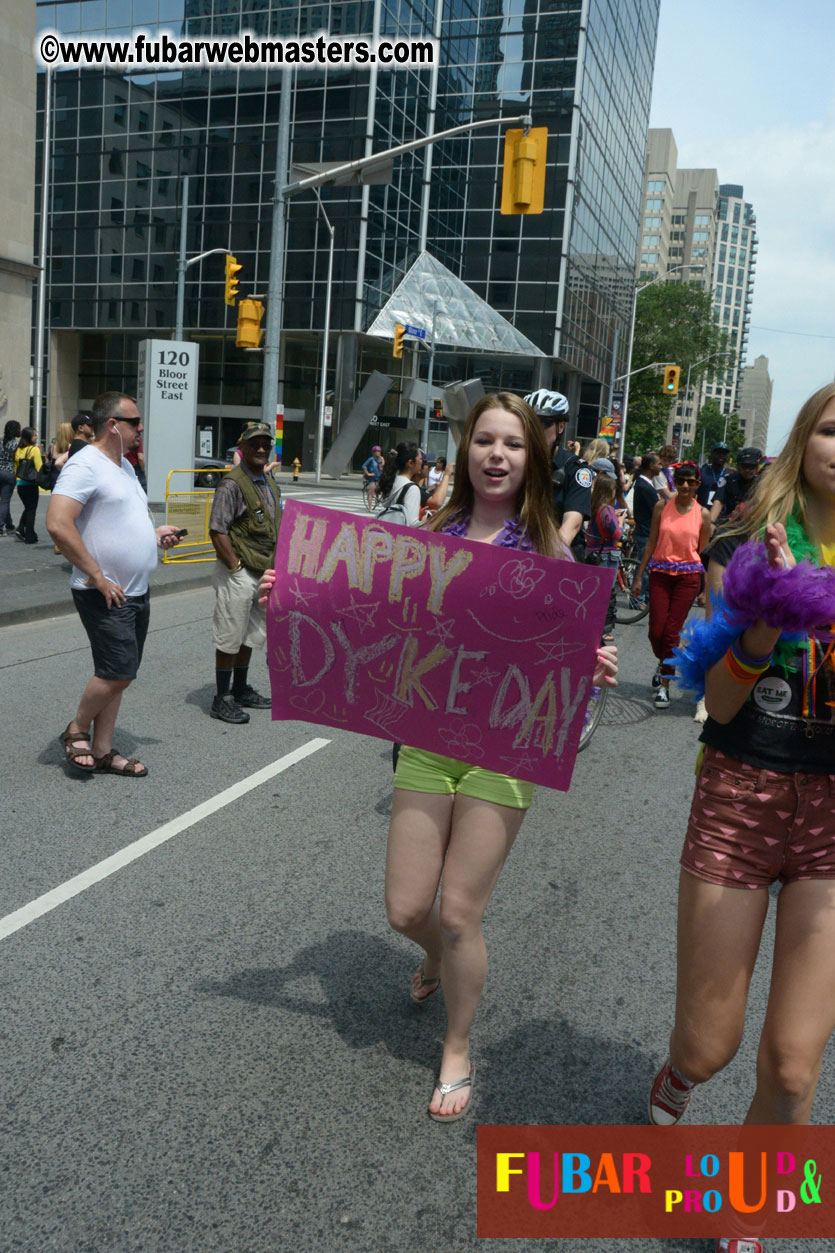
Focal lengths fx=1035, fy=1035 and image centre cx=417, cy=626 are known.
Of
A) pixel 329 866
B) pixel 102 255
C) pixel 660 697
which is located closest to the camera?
pixel 329 866

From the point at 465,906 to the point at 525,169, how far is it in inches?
540

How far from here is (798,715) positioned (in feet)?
7.58

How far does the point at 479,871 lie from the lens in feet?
9.08

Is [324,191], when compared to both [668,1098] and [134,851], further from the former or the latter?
[668,1098]

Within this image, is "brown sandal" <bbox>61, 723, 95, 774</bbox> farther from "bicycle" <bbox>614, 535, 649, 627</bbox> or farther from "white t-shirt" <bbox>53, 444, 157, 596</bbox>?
"bicycle" <bbox>614, 535, 649, 627</bbox>

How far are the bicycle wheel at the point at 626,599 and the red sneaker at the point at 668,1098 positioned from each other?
10.0m

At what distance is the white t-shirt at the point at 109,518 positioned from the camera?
528cm

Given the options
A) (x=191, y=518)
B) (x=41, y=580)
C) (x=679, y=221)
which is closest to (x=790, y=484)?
(x=41, y=580)

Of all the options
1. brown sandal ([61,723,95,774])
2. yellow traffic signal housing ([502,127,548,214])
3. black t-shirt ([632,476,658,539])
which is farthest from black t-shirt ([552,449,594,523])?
yellow traffic signal housing ([502,127,548,214])

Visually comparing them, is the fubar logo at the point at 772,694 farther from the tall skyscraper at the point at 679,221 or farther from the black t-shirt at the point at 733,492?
the tall skyscraper at the point at 679,221

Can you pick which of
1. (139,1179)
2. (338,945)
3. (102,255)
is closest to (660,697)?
(338,945)

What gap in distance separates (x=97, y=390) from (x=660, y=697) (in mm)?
55770

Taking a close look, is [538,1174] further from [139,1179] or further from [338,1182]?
[139,1179]

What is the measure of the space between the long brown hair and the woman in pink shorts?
0.66 metres
